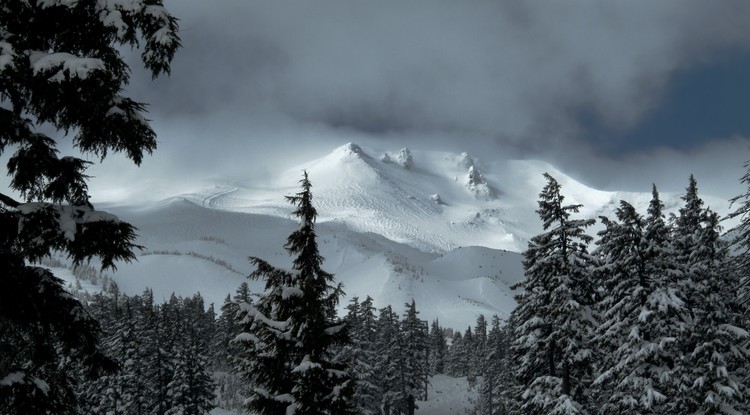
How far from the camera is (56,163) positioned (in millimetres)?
6836

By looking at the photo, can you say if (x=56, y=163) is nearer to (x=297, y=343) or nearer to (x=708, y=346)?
(x=297, y=343)

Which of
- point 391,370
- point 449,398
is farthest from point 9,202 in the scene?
point 449,398

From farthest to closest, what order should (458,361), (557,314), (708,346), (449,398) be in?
(458,361) → (449,398) → (557,314) → (708,346)

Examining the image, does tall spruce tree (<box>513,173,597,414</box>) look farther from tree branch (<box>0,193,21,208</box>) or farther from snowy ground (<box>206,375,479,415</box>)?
snowy ground (<box>206,375,479,415</box>)

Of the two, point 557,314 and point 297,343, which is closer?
point 297,343

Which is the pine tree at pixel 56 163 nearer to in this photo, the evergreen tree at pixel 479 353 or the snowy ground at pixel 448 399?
the snowy ground at pixel 448 399

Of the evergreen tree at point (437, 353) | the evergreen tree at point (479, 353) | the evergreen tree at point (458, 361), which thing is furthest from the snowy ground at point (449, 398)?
the evergreen tree at point (458, 361)

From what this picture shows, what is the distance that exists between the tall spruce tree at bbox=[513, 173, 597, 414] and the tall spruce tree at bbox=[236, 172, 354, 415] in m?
10.2

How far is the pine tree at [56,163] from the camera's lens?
6094mm

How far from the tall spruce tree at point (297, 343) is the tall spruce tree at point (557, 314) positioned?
10172mm

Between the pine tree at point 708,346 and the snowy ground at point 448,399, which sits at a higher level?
the pine tree at point 708,346

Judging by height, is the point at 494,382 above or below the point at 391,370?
below

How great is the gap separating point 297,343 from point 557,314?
1192cm

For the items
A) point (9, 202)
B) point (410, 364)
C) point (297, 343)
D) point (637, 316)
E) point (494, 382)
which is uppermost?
point (9, 202)
